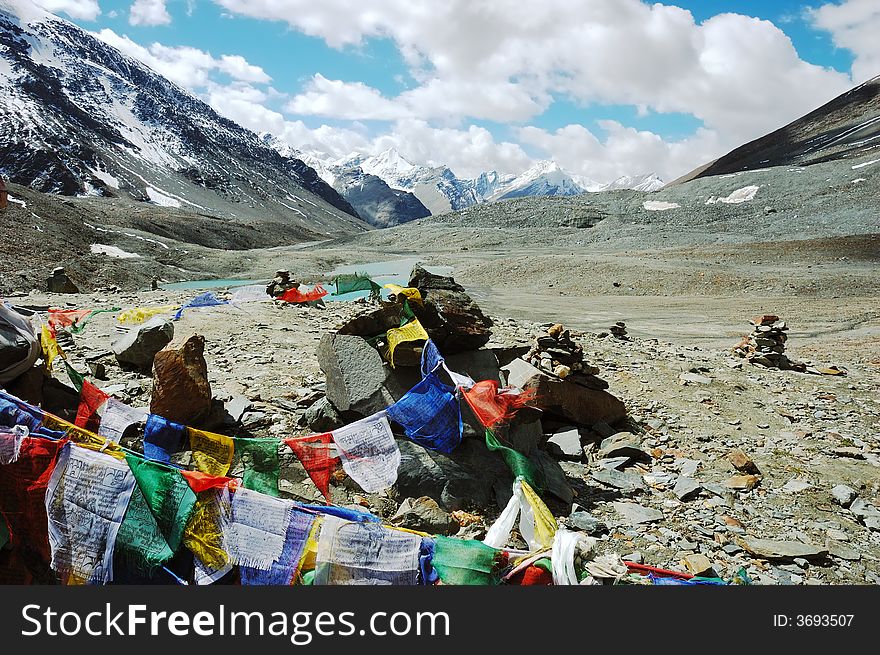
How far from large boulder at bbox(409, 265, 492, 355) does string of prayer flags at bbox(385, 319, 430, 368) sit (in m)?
0.46

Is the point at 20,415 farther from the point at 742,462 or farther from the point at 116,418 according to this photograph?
the point at 742,462

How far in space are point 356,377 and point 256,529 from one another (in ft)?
9.91

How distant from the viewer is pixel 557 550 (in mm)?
4074

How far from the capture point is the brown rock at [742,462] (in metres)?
7.80

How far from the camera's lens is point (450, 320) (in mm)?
8242

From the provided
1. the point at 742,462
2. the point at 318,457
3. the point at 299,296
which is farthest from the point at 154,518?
the point at 299,296

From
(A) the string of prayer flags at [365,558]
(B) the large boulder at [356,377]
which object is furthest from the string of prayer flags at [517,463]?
(A) the string of prayer flags at [365,558]

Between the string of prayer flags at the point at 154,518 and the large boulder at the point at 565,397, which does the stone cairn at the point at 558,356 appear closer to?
the large boulder at the point at 565,397

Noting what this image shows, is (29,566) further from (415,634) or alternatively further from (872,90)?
(872,90)

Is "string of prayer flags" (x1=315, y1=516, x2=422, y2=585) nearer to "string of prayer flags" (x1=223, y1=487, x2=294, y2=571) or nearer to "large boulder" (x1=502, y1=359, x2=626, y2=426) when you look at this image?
"string of prayer flags" (x1=223, y1=487, x2=294, y2=571)

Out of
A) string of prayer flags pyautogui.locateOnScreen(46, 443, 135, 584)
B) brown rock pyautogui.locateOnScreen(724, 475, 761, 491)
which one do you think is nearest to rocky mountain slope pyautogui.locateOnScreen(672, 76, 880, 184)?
brown rock pyautogui.locateOnScreen(724, 475, 761, 491)

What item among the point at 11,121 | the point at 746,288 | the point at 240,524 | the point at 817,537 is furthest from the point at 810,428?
the point at 11,121

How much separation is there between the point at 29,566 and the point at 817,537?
8.11m

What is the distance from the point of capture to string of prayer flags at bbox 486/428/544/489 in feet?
20.9
